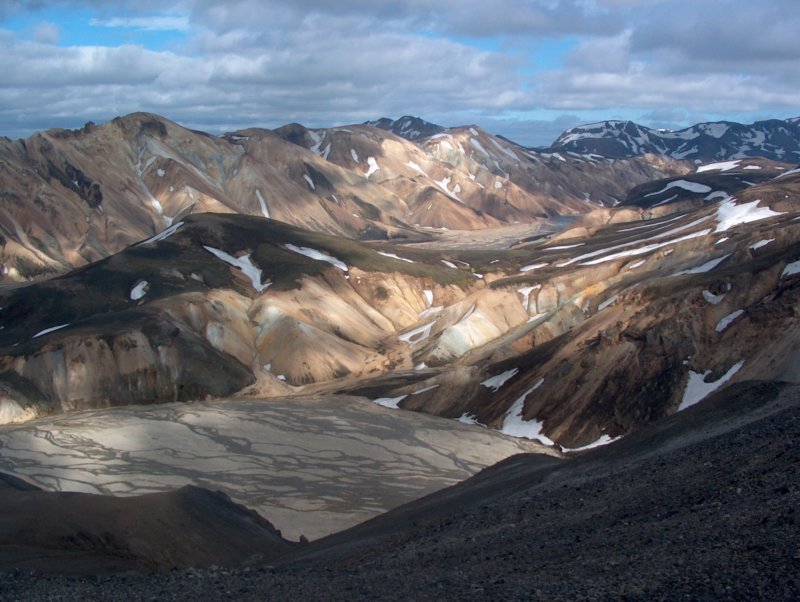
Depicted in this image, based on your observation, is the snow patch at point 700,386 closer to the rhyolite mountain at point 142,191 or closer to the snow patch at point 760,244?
the snow patch at point 760,244

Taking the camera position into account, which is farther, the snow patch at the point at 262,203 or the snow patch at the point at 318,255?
the snow patch at the point at 262,203

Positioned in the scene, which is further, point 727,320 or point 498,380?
point 498,380

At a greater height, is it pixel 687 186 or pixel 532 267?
pixel 687 186

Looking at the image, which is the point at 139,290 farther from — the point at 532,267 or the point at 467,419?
the point at 532,267

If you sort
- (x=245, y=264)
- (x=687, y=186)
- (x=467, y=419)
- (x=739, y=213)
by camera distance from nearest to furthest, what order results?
(x=467, y=419) → (x=245, y=264) → (x=739, y=213) → (x=687, y=186)

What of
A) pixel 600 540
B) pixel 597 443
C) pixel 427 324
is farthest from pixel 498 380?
pixel 600 540

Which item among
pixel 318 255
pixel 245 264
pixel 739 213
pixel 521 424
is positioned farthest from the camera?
pixel 739 213

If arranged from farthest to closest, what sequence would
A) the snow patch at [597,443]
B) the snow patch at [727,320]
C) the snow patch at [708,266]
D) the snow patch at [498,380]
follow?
the snow patch at [708,266]
the snow patch at [498,380]
the snow patch at [727,320]
the snow patch at [597,443]

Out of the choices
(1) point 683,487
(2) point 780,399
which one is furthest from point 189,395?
(1) point 683,487

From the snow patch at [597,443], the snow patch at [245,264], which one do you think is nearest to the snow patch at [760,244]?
the snow patch at [597,443]
